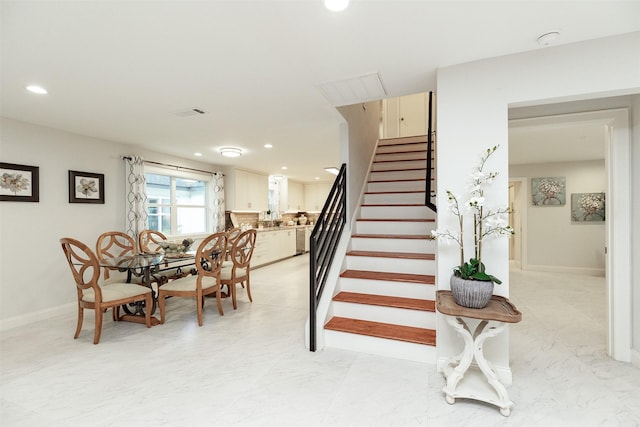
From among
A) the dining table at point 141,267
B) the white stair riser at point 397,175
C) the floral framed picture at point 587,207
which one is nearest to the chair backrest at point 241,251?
the dining table at point 141,267

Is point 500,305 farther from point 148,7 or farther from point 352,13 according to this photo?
point 148,7

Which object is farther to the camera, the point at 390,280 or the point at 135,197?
the point at 135,197

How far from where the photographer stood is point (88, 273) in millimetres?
3787

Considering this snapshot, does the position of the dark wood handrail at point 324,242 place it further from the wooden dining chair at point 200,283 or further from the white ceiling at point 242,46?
the wooden dining chair at point 200,283

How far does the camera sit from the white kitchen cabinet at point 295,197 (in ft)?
29.4

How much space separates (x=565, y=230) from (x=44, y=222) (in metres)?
8.71

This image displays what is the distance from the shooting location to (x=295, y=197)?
368 inches

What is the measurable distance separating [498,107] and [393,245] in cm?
176

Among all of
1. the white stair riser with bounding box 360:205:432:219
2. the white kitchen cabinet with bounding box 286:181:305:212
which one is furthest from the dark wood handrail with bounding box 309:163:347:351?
the white kitchen cabinet with bounding box 286:181:305:212

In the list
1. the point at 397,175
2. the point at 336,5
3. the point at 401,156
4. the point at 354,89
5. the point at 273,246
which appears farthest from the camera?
the point at 273,246

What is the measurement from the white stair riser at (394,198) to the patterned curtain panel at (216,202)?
3421 millimetres

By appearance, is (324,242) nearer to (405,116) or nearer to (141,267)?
(141,267)

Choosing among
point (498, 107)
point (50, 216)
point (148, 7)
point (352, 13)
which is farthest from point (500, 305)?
point (50, 216)

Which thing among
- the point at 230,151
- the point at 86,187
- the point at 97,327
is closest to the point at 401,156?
the point at 230,151
